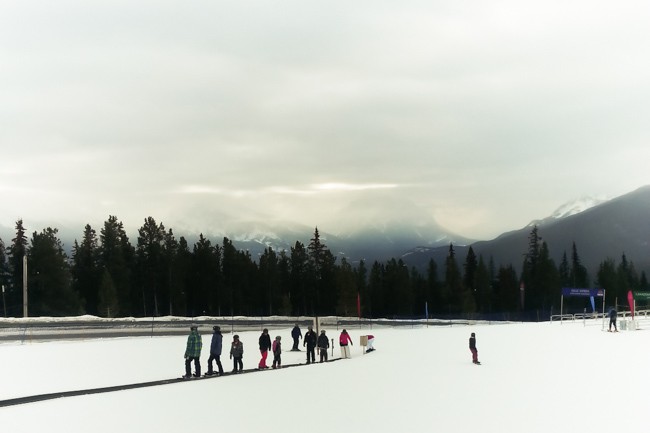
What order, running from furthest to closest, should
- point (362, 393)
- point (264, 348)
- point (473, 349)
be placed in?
point (473, 349)
point (264, 348)
point (362, 393)

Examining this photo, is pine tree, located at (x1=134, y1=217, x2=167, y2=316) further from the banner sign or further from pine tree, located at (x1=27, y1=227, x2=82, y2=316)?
the banner sign

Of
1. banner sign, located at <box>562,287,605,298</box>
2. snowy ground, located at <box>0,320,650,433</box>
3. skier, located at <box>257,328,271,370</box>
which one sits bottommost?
snowy ground, located at <box>0,320,650,433</box>

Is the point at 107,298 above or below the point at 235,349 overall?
above

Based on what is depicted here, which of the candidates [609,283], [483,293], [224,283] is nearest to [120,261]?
[224,283]

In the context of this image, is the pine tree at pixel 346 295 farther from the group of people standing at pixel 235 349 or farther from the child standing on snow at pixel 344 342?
the group of people standing at pixel 235 349

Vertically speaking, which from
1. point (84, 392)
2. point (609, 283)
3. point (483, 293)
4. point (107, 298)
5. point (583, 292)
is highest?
point (107, 298)

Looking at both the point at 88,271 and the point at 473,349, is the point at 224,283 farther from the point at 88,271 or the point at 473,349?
the point at 473,349

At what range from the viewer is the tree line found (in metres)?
103

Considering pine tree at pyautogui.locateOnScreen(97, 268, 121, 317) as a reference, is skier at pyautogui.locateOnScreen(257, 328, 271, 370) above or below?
below

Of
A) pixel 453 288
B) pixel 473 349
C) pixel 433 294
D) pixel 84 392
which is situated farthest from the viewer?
pixel 433 294

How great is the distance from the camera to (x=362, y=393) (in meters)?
26.1

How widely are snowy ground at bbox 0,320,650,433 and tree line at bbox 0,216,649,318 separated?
1727 inches

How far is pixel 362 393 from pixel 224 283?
110 meters

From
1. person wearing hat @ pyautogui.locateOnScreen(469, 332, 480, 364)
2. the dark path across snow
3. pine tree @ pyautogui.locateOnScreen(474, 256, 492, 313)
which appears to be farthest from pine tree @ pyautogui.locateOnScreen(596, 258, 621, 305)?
the dark path across snow
